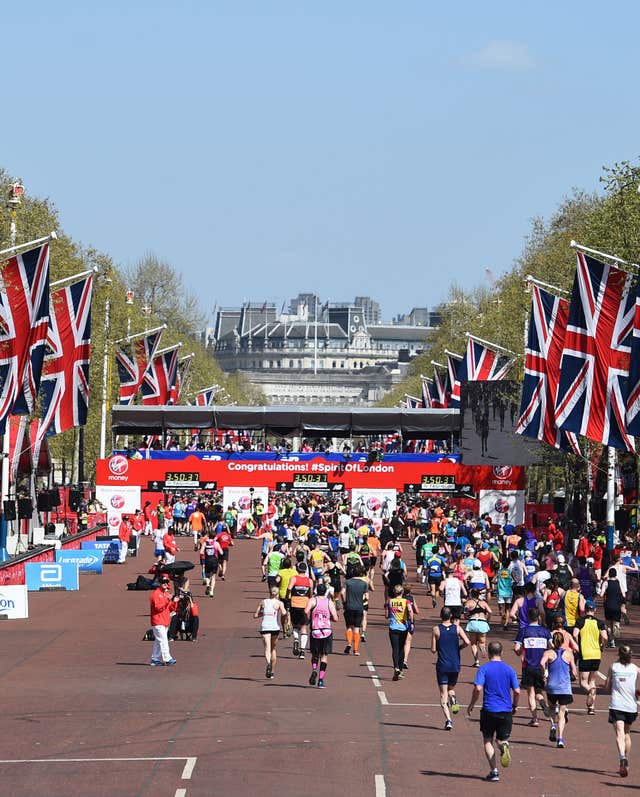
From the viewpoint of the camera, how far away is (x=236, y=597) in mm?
41594

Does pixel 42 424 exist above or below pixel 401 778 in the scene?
above

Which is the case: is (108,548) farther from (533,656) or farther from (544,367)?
(533,656)

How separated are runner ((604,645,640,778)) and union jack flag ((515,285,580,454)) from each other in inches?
1016

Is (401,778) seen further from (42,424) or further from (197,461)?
(197,461)

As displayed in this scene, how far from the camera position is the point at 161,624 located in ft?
88.9

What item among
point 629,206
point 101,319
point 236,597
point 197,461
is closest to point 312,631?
point 236,597

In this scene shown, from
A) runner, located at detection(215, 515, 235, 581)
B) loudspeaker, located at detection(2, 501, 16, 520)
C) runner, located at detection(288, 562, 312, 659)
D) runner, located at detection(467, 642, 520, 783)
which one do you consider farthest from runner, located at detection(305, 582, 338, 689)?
loudspeaker, located at detection(2, 501, 16, 520)

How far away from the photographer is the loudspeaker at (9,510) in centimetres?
4623

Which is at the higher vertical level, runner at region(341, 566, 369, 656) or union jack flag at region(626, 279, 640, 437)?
union jack flag at region(626, 279, 640, 437)

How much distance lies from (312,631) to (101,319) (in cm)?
6090

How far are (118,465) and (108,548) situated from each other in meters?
21.6

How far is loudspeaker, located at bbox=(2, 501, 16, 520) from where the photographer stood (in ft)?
152

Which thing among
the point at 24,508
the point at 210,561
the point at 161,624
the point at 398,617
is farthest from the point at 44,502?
the point at 398,617

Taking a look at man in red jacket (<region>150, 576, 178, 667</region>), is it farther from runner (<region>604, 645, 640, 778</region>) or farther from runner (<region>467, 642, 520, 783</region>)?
runner (<region>604, 645, 640, 778</region>)
